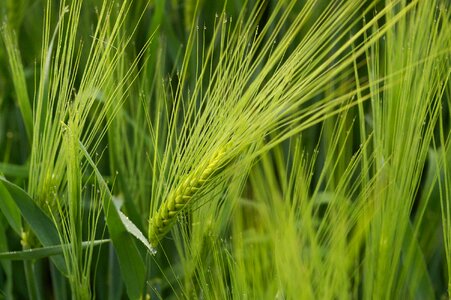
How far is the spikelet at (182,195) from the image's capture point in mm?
832

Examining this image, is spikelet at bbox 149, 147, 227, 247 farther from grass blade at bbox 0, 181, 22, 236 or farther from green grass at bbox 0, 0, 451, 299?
grass blade at bbox 0, 181, 22, 236

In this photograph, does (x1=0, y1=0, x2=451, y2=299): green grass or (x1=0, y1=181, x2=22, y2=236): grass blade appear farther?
(x1=0, y1=181, x2=22, y2=236): grass blade

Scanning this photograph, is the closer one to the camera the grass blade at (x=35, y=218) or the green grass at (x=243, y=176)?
the green grass at (x=243, y=176)

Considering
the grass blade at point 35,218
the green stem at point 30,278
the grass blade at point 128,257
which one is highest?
the grass blade at point 35,218

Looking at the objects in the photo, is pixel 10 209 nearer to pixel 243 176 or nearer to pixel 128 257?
pixel 128 257

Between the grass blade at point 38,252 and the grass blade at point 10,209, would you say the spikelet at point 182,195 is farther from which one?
the grass blade at point 10,209

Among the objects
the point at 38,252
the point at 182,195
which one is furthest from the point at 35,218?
the point at 182,195

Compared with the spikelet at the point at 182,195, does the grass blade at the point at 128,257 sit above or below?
below

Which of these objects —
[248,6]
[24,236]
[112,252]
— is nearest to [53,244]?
[24,236]

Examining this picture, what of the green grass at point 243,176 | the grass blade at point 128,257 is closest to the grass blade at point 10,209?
the green grass at point 243,176

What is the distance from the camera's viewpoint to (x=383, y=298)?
0.82 m

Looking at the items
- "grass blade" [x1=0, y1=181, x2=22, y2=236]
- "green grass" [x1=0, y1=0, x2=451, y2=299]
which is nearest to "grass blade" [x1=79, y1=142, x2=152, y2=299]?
"green grass" [x1=0, y1=0, x2=451, y2=299]

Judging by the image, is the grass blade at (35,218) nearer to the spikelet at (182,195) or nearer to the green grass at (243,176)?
the green grass at (243,176)

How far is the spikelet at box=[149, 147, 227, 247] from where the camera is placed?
2.73 feet
